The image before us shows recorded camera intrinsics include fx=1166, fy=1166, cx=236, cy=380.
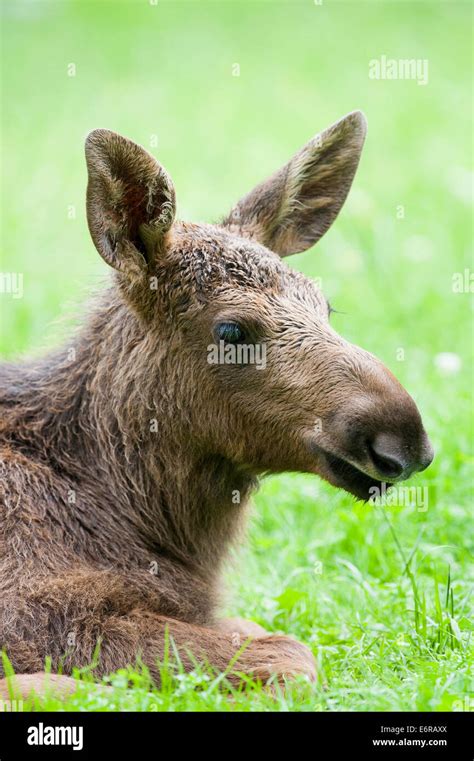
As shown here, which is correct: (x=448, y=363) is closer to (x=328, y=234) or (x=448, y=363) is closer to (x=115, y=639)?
(x=328, y=234)

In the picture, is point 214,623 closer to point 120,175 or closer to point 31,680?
point 31,680

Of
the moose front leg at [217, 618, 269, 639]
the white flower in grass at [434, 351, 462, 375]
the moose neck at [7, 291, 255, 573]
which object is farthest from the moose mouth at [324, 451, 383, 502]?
the white flower in grass at [434, 351, 462, 375]

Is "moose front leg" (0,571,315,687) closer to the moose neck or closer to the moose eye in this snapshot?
the moose neck

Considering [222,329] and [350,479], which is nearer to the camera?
[350,479]

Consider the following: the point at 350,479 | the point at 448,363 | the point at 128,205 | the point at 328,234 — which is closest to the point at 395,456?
the point at 350,479

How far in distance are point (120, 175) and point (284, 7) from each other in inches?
882

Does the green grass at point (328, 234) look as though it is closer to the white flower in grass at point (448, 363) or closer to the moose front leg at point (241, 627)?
the white flower in grass at point (448, 363)

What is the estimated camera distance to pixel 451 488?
9.62 m

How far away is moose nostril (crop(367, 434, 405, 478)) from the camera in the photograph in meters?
6.09

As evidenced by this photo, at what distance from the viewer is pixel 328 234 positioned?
1506 cm

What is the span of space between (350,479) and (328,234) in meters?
8.96
